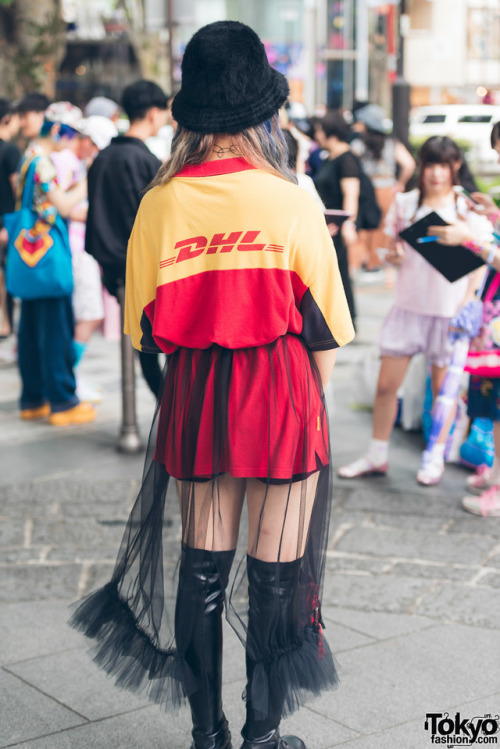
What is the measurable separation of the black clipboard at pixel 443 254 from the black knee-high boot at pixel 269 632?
2.50 metres

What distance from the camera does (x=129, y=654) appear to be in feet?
9.34

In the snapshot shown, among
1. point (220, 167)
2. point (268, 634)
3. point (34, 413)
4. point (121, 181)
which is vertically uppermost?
point (220, 167)

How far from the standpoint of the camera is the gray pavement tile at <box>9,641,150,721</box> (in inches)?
127

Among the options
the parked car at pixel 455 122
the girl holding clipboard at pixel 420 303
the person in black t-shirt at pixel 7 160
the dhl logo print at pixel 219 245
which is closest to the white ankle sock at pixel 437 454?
the girl holding clipboard at pixel 420 303

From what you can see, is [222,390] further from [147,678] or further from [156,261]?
[147,678]

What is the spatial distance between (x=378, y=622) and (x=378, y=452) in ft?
6.12

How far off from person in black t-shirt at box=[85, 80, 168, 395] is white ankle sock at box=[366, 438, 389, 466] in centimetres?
124

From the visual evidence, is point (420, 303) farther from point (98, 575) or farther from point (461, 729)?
Answer: point (461, 729)

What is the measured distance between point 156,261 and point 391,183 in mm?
10788

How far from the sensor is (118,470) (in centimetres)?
584

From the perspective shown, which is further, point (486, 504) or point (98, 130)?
point (98, 130)

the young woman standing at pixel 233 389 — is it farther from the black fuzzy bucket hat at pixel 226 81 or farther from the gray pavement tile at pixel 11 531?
the gray pavement tile at pixel 11 531

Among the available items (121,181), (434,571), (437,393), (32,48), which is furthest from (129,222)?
(32,48)

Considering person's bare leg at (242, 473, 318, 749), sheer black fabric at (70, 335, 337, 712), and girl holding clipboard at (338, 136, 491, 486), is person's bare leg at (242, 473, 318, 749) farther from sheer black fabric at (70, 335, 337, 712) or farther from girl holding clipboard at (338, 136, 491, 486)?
girl holding clipboard at (338, 136, 491, 486)
